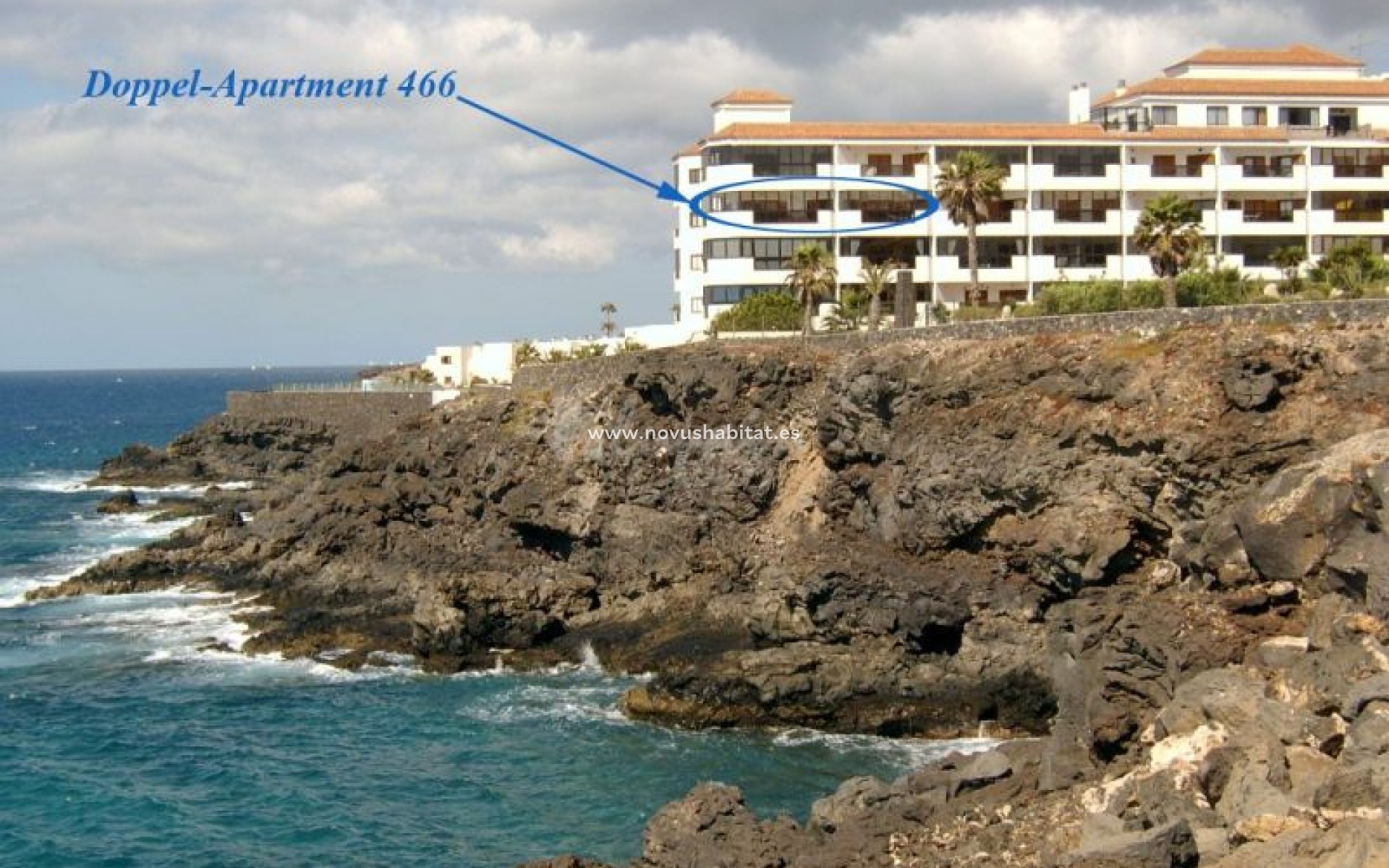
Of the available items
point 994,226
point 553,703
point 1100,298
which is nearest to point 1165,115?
point 994,226

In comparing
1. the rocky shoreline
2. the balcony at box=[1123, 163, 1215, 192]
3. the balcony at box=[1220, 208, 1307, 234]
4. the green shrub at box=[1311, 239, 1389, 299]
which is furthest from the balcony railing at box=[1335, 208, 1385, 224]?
the rocky shoreline

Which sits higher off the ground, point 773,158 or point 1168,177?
point 773,158

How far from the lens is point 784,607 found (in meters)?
46.0

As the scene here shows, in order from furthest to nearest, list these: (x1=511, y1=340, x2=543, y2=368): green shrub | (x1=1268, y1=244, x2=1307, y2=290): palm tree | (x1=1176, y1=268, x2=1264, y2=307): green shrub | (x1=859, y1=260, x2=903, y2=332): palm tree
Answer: (x1=511, y1=340, x2=543, y2=368): green shrub, (x1=1268, y1=244, x2=1307, y2=290): palm tree, (x1=859, y1=260, x2=903, y2=332): palm tree, (x1=1176, y1=268, x2=1264, y2=307): green shrub

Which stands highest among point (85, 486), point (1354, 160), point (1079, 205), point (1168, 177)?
point (1354, 160)

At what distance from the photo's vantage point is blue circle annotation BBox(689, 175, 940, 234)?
6981 centimetres

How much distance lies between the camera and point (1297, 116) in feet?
241

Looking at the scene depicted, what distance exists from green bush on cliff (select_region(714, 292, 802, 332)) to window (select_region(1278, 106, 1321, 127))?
2709cm

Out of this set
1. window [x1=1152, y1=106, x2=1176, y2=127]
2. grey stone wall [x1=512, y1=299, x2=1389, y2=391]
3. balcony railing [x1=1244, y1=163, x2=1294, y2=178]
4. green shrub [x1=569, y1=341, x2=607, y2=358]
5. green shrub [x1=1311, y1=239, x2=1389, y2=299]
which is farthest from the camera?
green shrub [x1=569, y1=341, x2=607, y2=358]

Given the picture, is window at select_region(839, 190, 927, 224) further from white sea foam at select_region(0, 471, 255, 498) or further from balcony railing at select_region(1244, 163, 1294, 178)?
white sea foam at select_region(0, 471, 255, 498)

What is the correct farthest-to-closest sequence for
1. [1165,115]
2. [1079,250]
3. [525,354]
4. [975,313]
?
[525,354] < [1165,115] < [1079,250] < [975,313]

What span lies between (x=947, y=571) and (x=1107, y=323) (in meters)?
9.60

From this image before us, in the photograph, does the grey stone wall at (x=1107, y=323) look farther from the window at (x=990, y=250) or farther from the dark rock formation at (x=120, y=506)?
the dark rock formation at (x=120, y=506)

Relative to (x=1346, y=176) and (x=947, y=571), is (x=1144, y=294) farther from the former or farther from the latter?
(x=1346, y=176)
